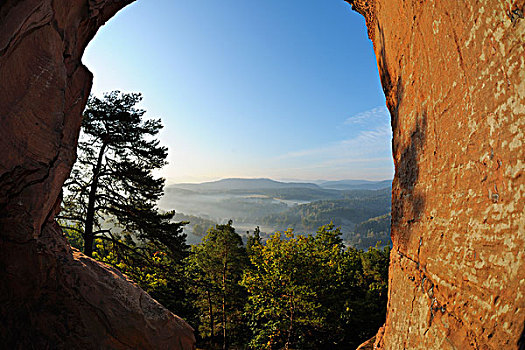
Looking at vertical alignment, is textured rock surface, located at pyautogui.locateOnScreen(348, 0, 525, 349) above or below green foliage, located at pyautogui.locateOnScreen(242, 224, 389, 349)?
above

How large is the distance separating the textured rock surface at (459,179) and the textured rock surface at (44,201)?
4.24 meters

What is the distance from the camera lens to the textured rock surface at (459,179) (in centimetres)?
142

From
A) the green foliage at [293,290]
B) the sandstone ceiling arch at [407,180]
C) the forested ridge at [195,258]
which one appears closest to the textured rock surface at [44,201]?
the sandstone ceiling arch at [407,180]

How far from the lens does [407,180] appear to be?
2.79 meters

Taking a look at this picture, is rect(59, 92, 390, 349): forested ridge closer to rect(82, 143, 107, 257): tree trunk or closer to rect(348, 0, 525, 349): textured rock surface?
rect(82, 143, 107, 257): tree trunk

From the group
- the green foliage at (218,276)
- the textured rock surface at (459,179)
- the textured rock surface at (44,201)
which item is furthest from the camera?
the green foliage at (218,276)

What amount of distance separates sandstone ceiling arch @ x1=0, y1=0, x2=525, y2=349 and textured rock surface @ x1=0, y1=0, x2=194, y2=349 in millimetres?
15

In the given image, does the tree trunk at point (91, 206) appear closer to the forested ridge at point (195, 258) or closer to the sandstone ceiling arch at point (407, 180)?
the forested ridge at point (195, 258)

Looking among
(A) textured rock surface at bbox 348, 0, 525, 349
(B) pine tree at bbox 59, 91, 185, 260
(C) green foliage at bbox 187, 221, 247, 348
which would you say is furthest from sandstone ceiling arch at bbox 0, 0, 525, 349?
(C) green foliage at bbox 187, 221, 247, 348

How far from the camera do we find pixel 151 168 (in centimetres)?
1223

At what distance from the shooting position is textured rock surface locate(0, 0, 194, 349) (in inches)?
137

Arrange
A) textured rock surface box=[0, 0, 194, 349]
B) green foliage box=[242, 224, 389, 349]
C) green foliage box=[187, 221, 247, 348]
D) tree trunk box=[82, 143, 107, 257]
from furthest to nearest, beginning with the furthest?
green foliage box=[187, 221, 247, 348] < green foliage box=[242, 224, 389, 349] < tree trunk box=[82, 143, 107, 257] < textured rock surface box=[0, 0, 194, 349]

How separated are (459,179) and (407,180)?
→ 0.92 m

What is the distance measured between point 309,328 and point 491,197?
63.6 feet
